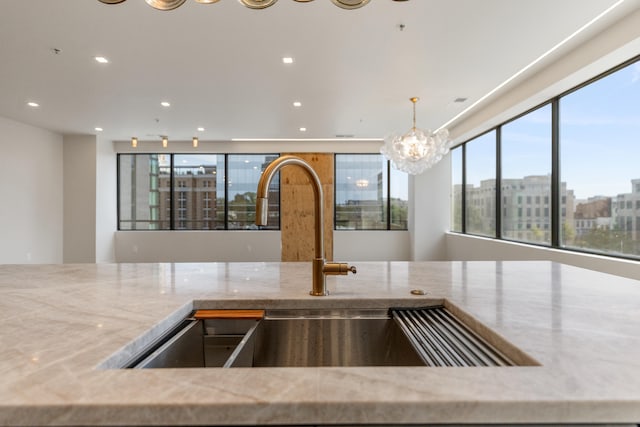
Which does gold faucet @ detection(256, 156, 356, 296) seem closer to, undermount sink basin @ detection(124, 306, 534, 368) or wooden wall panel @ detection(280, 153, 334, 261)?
undermount sink basin @ detection(124, 306, 534, 368)

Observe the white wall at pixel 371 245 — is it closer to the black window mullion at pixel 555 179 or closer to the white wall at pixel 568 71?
the white wall at pixel 568 71

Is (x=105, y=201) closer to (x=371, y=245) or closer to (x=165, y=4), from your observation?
(x=371, y=245)

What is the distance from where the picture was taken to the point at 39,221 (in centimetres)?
602

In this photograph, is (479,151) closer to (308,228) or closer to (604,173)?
(604,173)

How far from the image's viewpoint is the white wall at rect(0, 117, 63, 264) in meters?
5.34

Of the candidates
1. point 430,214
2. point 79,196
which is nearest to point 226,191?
point 79,196

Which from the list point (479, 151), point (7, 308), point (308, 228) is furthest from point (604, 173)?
point (308, 228)

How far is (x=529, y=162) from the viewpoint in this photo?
14.7ft

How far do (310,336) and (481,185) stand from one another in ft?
18.5

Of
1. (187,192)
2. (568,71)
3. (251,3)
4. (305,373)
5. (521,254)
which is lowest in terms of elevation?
(521,254)

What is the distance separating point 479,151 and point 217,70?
471cm

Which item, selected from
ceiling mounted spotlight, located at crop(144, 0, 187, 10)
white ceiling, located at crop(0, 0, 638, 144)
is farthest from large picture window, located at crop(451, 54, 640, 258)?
ceiling mounted spotlight, located at crop(144, 0, 187, 10)

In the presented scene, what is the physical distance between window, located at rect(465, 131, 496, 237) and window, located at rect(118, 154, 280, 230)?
401 centimetres

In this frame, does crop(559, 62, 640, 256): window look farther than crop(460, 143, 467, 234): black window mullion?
No
